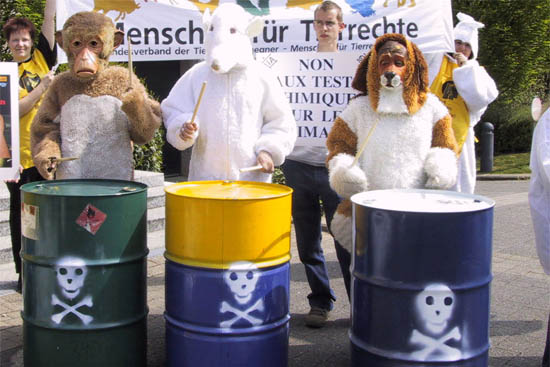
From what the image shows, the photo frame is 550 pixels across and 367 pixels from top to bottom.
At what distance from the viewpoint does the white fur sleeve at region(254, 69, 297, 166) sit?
342 cm

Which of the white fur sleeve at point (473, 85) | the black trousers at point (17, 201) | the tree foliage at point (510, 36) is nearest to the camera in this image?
the white fur sleeve at point (473, 85)

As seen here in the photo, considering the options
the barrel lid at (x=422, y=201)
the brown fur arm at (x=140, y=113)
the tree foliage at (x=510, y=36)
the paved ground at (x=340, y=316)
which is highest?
the tree foliage at (x=510, y=36)

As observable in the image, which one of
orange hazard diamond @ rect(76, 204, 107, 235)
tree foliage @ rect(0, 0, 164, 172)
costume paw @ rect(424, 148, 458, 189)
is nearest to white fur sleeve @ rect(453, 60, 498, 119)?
costume paw @ rect(424, 148, 458, 189)

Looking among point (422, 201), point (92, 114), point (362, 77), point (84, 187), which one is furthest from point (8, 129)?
point (422, 201)

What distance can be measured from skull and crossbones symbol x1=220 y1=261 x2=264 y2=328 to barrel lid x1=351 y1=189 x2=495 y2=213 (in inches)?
21.6

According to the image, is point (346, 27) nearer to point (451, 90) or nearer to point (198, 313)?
point (451, 90)

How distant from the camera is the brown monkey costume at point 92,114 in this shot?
3.45 meters

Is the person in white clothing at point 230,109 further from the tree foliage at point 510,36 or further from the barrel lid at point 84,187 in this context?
the tree foliage at point 510,36

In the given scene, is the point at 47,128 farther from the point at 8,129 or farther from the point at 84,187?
the point at 84,187

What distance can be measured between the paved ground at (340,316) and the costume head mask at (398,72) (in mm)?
1424

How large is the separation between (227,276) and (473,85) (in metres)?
2.07

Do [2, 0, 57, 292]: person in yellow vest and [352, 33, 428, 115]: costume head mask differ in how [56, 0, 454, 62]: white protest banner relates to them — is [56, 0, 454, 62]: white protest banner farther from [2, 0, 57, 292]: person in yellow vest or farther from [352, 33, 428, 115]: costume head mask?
[352, 33, 428, 115]: costume head mask

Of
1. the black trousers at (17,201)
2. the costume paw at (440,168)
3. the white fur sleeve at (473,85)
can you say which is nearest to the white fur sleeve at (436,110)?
the costume paw at (440,168)

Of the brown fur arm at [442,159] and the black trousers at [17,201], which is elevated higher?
the brown fur arm at [442,159]
